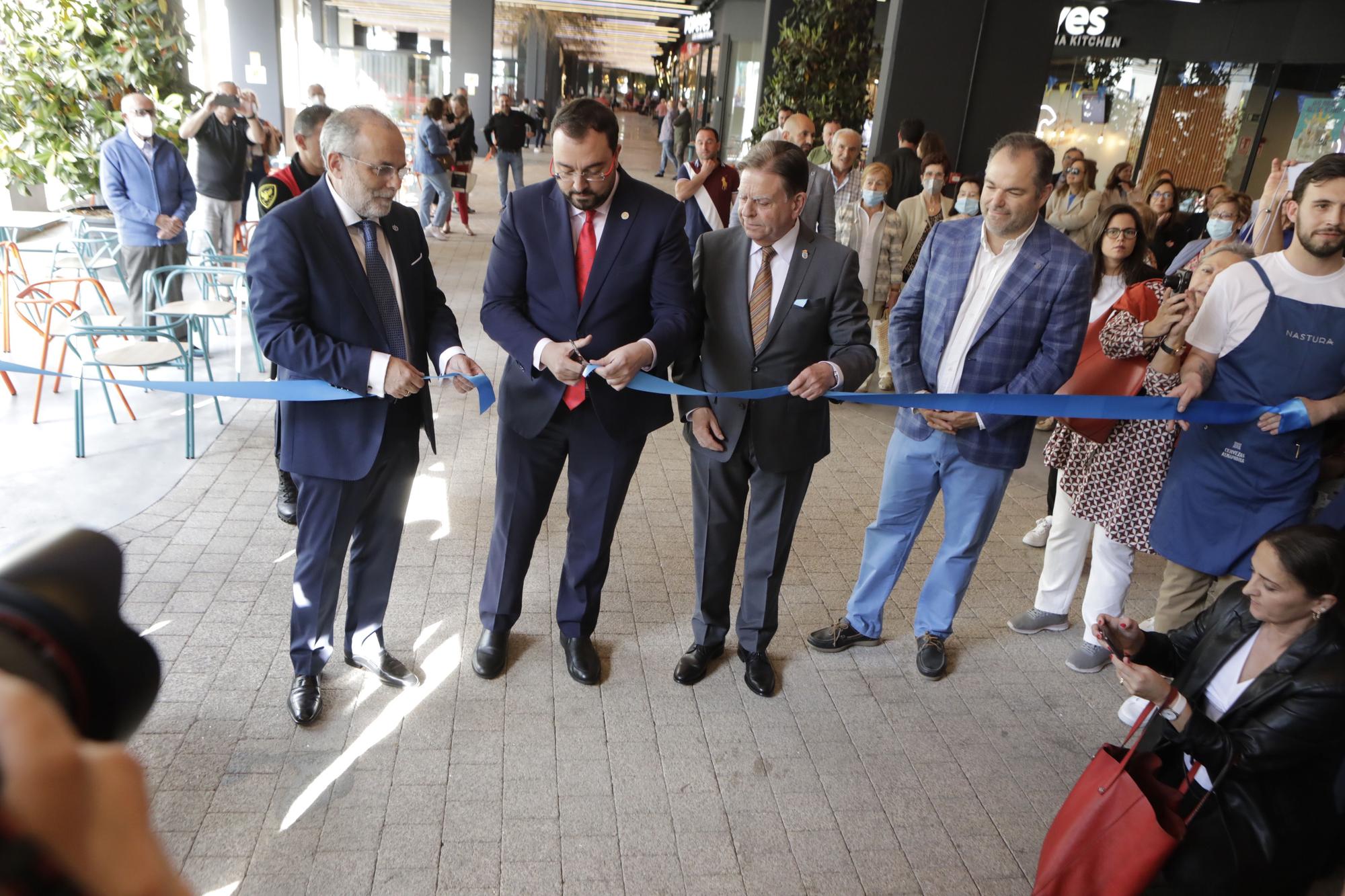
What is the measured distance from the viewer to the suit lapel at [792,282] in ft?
10.3

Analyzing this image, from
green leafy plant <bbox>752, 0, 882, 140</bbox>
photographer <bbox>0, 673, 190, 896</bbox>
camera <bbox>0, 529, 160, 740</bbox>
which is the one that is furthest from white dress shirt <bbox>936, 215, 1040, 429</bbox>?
green leafy plant <bbox>752, 0, 882, 140</bbox>

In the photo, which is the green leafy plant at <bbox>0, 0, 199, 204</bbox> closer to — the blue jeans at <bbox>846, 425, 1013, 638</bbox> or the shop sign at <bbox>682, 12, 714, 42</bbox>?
the blue jeans at <bbox>846, 425, 1013, 638</bbox>

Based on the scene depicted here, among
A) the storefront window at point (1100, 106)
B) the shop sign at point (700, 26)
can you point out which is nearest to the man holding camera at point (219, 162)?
the storefront window at point (1100, 106)

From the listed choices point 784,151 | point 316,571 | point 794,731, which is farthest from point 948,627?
point 316,571

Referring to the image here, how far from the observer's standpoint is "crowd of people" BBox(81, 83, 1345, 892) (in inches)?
101

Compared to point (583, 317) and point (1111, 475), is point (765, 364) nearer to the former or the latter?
point (583, 317)

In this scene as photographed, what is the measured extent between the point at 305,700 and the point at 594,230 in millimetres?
1922

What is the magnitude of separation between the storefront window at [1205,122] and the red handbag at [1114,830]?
1397cm

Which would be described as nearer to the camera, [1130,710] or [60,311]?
[1130,710]

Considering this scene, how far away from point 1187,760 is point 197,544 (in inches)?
162

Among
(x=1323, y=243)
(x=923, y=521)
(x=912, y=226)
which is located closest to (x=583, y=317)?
(x=923, y=521)

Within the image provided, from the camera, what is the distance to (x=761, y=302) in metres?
3.20

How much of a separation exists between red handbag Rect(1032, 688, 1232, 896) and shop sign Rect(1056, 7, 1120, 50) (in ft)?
49.7

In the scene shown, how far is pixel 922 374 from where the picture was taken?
3.54 metres
